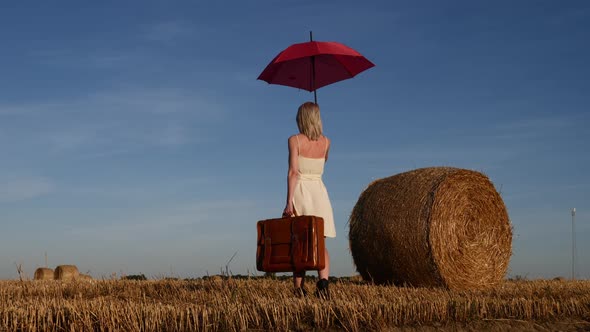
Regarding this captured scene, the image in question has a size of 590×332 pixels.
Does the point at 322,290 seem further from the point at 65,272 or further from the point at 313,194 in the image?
the point at 65,272

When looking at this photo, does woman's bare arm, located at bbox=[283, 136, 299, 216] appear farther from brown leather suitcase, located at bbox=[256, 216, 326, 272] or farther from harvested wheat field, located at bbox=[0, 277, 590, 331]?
harvested wheat field, located at bbox=[0, 277, 590, 331]

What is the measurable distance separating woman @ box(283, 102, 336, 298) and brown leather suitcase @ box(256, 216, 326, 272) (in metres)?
0.22

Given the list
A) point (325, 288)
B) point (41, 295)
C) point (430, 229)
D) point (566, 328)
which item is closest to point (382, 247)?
point (430, 229)

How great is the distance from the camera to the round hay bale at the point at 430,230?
10078mm

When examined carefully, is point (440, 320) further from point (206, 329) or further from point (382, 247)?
point (382, 247)

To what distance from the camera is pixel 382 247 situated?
34.2 feet

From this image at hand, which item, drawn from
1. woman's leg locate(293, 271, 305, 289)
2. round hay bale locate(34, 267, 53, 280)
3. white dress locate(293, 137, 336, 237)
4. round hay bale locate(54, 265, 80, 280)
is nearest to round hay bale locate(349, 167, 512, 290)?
white dress locate(293, 137, 336, 237)

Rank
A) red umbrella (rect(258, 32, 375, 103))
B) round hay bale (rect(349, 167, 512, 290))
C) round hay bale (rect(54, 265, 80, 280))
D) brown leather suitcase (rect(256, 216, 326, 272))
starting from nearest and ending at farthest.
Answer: brown leather suitcase (rect(256, 216, 326, 272)), red umbrella (rect(258, 32, 375, 103)), round hay bale (rect(349, 167, 512, 290)), round hay bale (rect(54, 265, 80, 280))

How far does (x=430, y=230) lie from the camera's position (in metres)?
9.95

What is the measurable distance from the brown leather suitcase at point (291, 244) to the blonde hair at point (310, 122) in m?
1.00

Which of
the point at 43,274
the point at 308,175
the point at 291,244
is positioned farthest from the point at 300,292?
the point at 43,274

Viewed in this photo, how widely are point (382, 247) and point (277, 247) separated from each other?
3208 millimetres

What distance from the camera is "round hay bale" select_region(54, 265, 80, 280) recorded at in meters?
17.2

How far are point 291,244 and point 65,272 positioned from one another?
1145 cm
